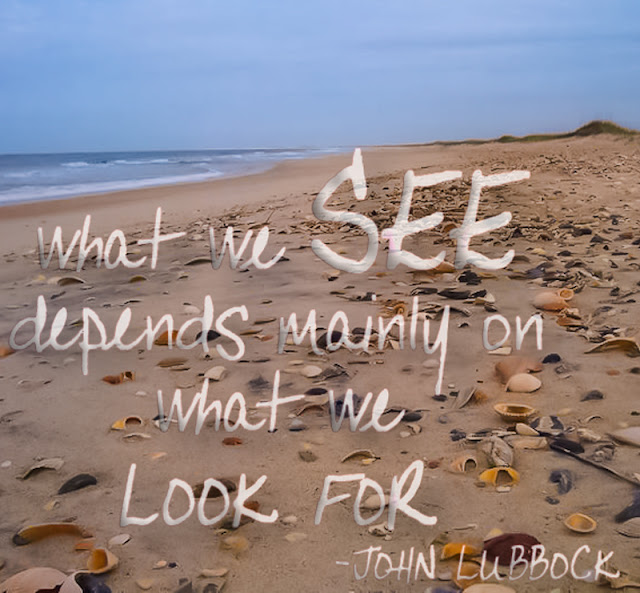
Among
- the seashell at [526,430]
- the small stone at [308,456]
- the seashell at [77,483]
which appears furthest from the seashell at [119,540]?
the seashell at [526,430]

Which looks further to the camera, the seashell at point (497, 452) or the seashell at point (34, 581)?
the seashell at point (497, 452)

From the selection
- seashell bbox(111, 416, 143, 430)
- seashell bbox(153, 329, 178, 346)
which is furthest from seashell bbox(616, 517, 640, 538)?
seashell bbox(153, 329, 178, 346)

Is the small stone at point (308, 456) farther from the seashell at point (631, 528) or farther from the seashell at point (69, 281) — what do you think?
the seashell at point (69, 281)

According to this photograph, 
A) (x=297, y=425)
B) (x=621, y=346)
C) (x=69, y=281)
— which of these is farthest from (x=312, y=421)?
(x=69, y=281)

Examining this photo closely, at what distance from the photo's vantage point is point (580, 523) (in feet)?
5.53

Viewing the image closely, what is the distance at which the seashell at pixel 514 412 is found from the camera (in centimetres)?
229

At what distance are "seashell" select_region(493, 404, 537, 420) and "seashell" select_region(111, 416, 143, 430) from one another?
1392 millimetres

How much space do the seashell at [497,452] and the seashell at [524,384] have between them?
44 cm

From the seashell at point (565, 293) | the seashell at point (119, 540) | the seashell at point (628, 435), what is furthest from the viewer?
the seashell at point (565, 293)

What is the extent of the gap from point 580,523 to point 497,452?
39 cm

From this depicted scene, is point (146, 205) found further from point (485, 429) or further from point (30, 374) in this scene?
point (485, 429)

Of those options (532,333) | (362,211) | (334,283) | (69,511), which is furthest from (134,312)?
(362,211)

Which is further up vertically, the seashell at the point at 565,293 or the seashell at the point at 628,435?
the seashell at the point at 565,293

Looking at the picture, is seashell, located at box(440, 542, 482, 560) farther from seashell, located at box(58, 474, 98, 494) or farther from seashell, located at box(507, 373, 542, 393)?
seashell, located at box(58, 474, 98, 494)
